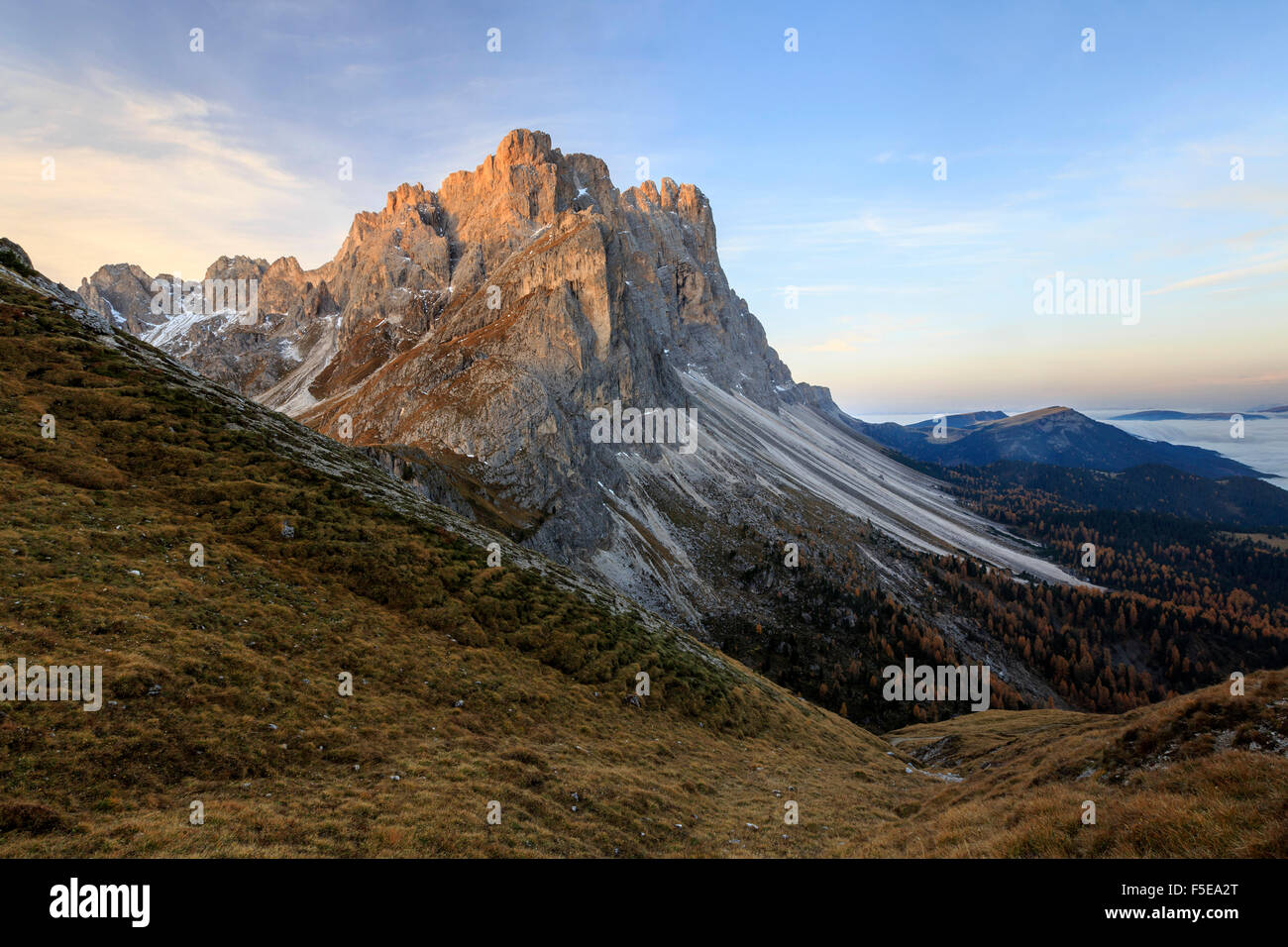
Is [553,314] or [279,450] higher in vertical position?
[553,314]

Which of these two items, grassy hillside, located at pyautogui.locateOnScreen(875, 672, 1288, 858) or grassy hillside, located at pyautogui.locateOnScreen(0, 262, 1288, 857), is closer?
grassy hillside, located at pyautogui.locateOnScreen(875, 672, 1288, 858)

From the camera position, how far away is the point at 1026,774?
20.3 m

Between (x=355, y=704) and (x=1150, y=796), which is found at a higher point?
(x=1150, y=796)

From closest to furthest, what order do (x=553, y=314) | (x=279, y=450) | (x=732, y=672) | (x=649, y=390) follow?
(x=279, y=450) → (x=732, y=672) → (x=553, y=314) → (x=649, y=390)

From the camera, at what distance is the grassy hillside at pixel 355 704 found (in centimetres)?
1287

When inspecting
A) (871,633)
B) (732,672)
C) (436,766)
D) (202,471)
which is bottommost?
(871,633)

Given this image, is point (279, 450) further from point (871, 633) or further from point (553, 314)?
point (871, 633)

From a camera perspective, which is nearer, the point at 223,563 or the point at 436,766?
the point at 436,766

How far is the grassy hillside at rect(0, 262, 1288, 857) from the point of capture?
12867mm

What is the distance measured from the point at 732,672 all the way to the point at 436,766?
97.7ft

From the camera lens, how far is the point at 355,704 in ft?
67.4

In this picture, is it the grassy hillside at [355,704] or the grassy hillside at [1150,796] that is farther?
the grassy hillside at [355,704]

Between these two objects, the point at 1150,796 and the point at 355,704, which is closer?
the point at 1150,796
